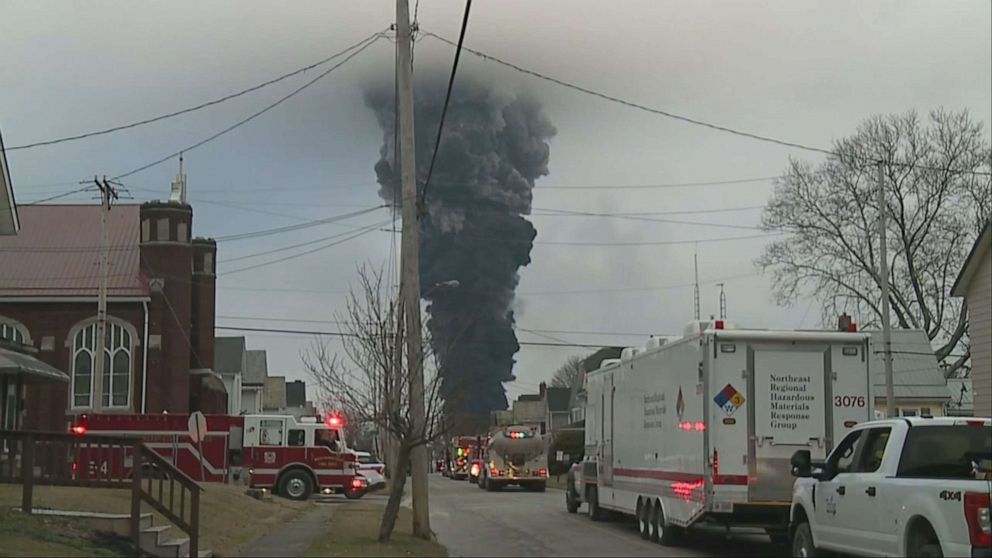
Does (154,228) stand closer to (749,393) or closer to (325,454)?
(325,454)

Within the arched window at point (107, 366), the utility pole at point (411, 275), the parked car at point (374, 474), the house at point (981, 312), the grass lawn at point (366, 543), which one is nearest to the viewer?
the grass lawn at point (366, 543)

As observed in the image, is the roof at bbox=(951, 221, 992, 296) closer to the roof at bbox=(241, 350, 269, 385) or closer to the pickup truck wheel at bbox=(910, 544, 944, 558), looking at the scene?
the pickup truck wheel at bbox=(910, 544, 944, 558)

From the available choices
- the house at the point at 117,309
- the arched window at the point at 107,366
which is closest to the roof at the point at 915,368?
the house at the point at 117,309

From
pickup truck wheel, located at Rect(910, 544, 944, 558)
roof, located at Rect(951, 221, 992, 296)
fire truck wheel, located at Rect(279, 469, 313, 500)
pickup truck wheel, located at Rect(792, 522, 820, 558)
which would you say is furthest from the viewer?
fire truck wheel, located at Rect(279, 469, 313, 500)

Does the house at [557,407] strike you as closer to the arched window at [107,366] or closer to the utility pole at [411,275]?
the arched window at [107,366]

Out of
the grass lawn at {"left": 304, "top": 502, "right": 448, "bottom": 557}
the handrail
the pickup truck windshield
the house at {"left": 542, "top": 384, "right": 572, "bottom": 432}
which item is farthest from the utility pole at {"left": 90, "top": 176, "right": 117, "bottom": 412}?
the house at {"left": 542, "top": 384, "right": 572, "bottom": 432}

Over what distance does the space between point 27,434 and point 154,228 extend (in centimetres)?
4327

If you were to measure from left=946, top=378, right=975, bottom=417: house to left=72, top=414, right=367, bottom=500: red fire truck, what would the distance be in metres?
36.8

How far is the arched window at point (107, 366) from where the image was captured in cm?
5717

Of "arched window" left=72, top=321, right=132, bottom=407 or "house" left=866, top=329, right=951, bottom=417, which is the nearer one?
"arched window" left=72, top=321, right=132, bottom=407

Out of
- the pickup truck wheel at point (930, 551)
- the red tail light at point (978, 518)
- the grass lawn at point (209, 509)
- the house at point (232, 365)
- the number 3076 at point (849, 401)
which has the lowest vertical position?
the grass lawn at point (209, 509)

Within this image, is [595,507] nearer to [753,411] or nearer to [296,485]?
[753,411]

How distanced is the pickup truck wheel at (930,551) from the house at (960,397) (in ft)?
178

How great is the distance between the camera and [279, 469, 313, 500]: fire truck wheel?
39.2 m
